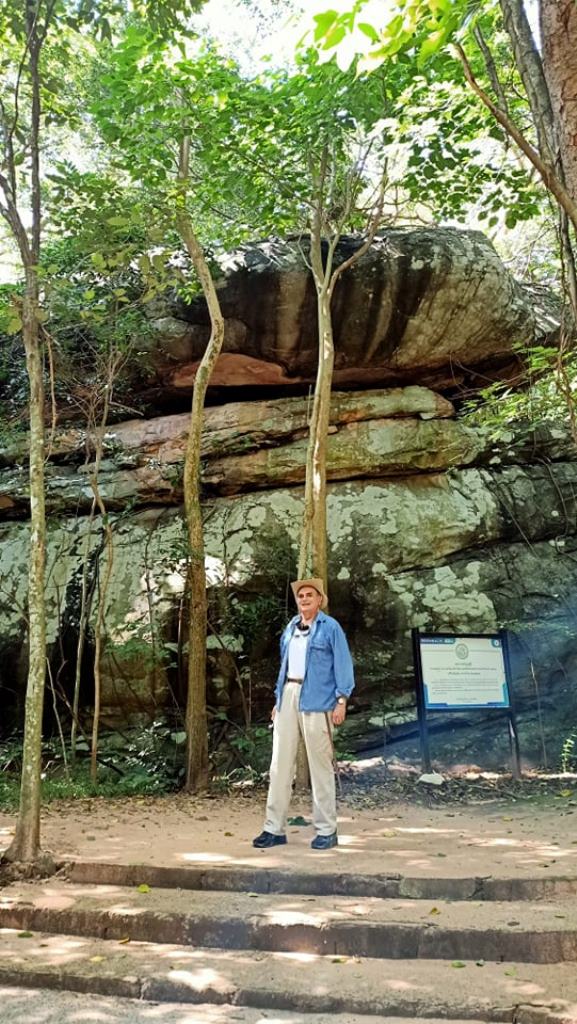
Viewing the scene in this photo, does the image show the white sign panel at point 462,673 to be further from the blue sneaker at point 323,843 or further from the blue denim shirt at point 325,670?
the blue sneaker at point 323,843

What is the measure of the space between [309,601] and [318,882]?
1840 mm

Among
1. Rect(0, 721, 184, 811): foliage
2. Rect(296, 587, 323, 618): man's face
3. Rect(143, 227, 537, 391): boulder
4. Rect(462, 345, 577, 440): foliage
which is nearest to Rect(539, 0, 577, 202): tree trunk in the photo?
Rect(296, 587, 323, 618): man's face

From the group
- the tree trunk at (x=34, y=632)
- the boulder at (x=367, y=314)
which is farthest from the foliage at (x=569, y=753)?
the tree trunk at (x=34, y=632)

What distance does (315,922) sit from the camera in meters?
3.40

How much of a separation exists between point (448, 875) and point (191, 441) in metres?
5.18

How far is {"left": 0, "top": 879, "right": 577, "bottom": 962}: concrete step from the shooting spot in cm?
322

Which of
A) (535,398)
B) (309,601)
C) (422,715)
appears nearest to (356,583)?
(422,715)

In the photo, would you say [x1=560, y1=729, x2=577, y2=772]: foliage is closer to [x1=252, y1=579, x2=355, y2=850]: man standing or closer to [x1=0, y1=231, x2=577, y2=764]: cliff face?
[x1=0, y1=231, x2=577, y2=764]: cliff face

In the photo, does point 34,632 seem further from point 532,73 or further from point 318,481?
point 532,73

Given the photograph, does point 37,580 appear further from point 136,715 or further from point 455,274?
point 455,274

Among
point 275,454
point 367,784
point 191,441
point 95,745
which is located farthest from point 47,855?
point 275,454

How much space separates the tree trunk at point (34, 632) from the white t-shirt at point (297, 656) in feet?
5.40

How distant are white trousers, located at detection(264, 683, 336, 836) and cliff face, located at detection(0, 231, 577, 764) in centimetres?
360

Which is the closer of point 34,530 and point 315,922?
point 315,922
